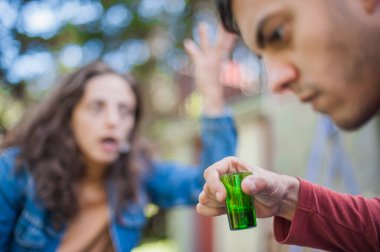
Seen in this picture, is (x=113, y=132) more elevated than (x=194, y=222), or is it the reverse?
(x=113, y=132)

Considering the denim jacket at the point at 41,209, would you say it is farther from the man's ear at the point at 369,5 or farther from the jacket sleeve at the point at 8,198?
the man's ear at the point at 369,5

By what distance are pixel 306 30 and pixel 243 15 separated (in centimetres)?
24

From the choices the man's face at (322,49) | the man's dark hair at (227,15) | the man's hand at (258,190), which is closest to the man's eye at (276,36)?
the man's face at (322,49)

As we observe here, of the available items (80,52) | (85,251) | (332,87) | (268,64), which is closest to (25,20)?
(80,52)

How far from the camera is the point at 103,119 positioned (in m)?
2.33

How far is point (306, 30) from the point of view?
1372 mm

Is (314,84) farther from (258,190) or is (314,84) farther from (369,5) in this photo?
(258,190)

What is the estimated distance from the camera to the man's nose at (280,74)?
1.46 m

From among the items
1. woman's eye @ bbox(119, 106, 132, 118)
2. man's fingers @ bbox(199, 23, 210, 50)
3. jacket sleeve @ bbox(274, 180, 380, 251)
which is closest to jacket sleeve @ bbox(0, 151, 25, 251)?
woman's eye @ bbox(119, 106, 132, 118)

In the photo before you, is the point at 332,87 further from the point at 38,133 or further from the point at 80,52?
the point at 80,52

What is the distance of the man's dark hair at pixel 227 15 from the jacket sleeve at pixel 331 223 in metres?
0.74

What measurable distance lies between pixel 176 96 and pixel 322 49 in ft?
25.4

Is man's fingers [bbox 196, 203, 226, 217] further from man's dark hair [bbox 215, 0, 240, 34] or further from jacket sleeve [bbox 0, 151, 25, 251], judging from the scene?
jacket sleeve [bbox 0, 151, 25, 251]

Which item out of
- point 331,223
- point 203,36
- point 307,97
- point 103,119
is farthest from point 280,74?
point 103,119
